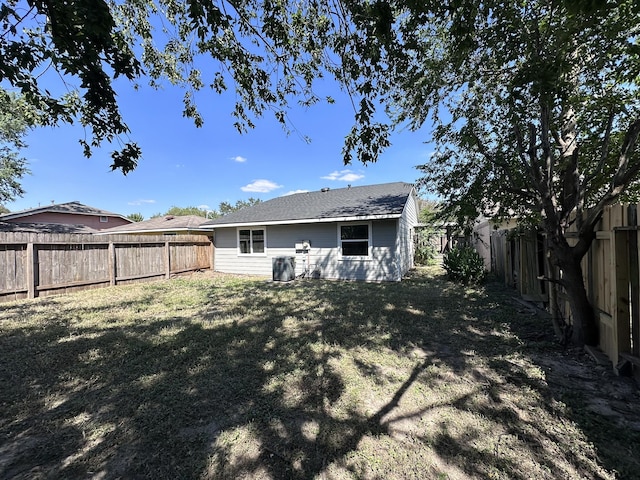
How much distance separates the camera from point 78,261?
849cm

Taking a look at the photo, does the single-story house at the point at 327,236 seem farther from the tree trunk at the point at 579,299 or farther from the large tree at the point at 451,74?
the tree trunk at the point at 579,299

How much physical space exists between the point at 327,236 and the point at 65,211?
74.9ft

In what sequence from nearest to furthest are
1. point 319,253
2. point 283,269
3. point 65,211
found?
point 283,269
point 319,253
point 65,211

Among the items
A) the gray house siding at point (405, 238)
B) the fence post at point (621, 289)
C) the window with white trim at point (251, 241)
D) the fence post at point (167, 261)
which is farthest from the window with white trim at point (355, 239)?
the fence post at point (621, 289)

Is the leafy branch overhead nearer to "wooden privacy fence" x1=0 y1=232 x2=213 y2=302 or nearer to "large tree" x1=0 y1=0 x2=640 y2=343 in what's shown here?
"large tree" x1=0 y1=0 x2=640 y2=343

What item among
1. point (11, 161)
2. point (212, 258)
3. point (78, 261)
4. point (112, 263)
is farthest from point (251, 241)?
point (11, 161)

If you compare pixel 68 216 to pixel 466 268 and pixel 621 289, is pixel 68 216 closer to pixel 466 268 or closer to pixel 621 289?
pixel 466 268

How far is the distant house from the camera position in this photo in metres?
19.7

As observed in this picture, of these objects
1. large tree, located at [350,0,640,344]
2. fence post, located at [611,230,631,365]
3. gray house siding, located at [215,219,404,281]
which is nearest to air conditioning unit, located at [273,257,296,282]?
gray house siding, located at [215,219,404,281]

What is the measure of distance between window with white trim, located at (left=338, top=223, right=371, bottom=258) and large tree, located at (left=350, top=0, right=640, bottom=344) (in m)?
4.97

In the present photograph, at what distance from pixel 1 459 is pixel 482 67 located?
6.87 metres

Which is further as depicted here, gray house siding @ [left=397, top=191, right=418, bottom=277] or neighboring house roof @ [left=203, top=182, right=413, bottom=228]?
gray house siding @ [left=397, top=191, right=418, bottom=277]

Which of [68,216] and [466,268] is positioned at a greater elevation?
[68,216]

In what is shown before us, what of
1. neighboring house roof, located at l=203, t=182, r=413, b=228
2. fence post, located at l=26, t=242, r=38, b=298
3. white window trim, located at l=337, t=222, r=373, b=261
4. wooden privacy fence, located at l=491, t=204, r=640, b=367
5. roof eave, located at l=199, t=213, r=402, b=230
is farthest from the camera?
white window trim, located at l=337, t=222, r=373, b=261
